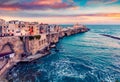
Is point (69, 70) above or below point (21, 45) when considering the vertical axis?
below

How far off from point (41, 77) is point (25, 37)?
23986 millimetres

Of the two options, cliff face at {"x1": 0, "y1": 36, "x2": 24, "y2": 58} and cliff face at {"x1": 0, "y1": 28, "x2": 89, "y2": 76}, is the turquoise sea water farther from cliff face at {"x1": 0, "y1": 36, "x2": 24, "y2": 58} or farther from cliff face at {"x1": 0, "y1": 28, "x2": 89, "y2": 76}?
cliff face at {"x1": 0, "y1": 36, "x2": 24, "y2": 58}

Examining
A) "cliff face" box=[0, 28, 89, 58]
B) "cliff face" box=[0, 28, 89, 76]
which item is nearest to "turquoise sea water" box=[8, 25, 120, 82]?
"cliff face" box=[0, 28, 89, 76]

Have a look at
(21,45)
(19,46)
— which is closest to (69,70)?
(19,46)

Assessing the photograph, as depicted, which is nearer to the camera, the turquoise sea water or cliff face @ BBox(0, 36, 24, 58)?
the turquoise sea water

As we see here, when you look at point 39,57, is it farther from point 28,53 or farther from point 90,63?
point 90,63

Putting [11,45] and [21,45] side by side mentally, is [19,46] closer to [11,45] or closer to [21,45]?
[21,45]

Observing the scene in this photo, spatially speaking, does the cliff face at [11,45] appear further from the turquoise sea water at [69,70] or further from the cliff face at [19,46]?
the turquoise sea water at [69,70]

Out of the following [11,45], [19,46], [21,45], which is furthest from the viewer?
[21,45]

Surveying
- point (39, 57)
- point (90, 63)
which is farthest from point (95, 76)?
point (39, 57)

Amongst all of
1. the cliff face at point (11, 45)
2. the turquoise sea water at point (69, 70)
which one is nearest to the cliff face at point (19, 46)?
the cliff face at point (11, 45)

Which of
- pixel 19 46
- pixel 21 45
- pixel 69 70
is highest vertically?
pixel 21 45

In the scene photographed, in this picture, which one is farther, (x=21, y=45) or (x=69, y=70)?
(x=21, y=45)

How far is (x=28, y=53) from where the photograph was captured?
195ft
